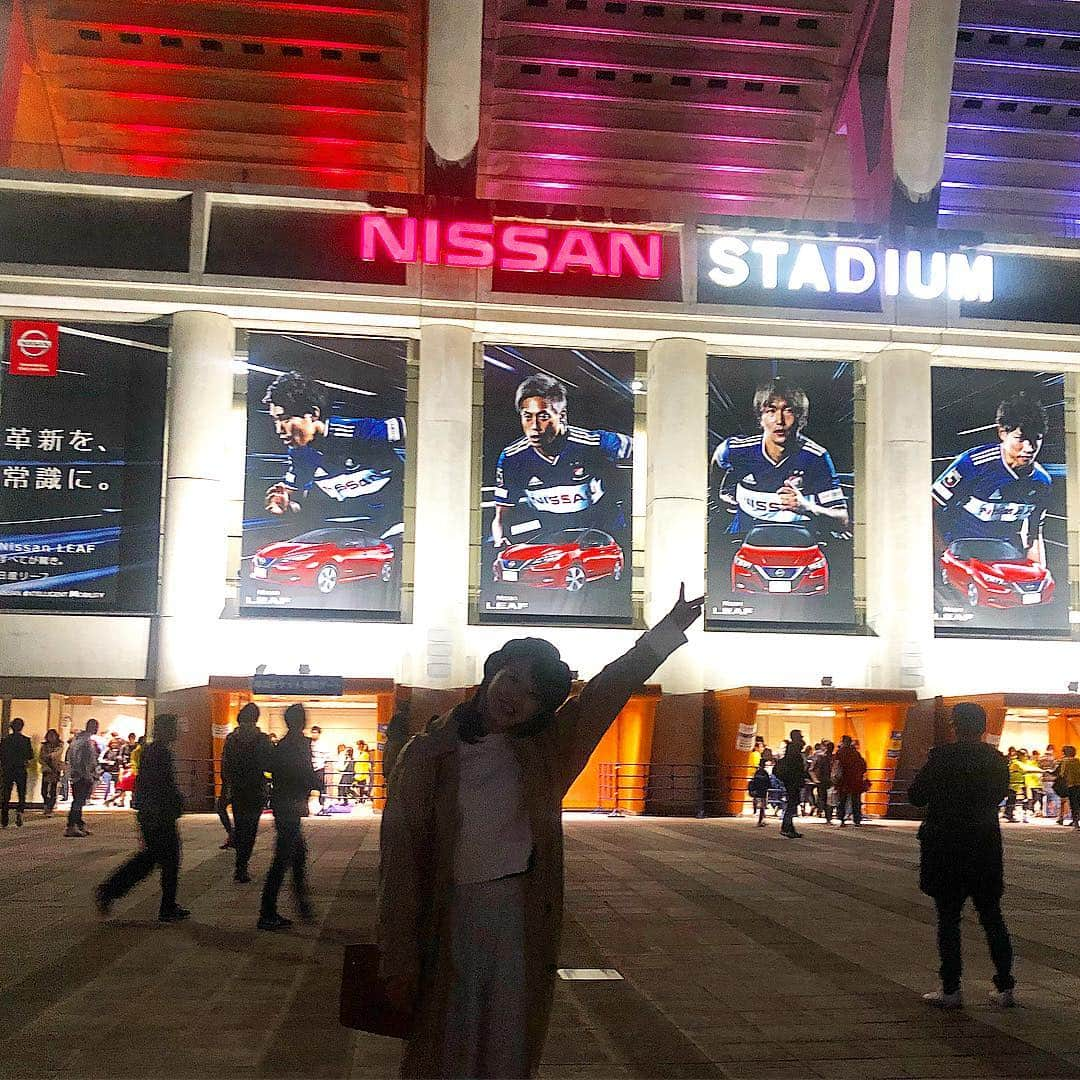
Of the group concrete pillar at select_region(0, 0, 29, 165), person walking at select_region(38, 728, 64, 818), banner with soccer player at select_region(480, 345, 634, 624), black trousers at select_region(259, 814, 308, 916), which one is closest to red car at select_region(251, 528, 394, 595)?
banner with soccer player at select_region(480, 345, 634, 624)

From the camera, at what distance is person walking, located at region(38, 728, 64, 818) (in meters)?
23.4

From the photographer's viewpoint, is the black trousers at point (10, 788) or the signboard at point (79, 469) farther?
the signboard at point (79, 469)

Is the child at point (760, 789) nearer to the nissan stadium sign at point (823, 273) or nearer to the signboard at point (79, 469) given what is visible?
the nissan stadium sign at point (823, 273)

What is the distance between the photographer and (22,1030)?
6.69m

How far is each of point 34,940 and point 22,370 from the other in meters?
21.6

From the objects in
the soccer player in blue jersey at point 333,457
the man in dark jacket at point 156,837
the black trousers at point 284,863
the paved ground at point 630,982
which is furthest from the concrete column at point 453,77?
the black trousers at point 284,863

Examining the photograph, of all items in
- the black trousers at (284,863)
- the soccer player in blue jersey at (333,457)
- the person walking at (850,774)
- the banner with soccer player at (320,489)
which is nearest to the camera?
the black trousers at (284,863)

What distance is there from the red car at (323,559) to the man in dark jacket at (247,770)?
17.1 metres

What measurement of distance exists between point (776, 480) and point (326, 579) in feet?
32.7

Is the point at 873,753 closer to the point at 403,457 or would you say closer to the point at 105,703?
the point at 403,457

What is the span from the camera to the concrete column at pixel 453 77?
2933cm

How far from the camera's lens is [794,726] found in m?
30.4

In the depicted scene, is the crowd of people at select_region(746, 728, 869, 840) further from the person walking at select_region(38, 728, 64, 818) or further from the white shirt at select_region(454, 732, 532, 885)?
the white shirt at select_region(454, 732, 532, 885)

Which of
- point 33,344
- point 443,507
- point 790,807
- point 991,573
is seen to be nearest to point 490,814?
point 790,807
